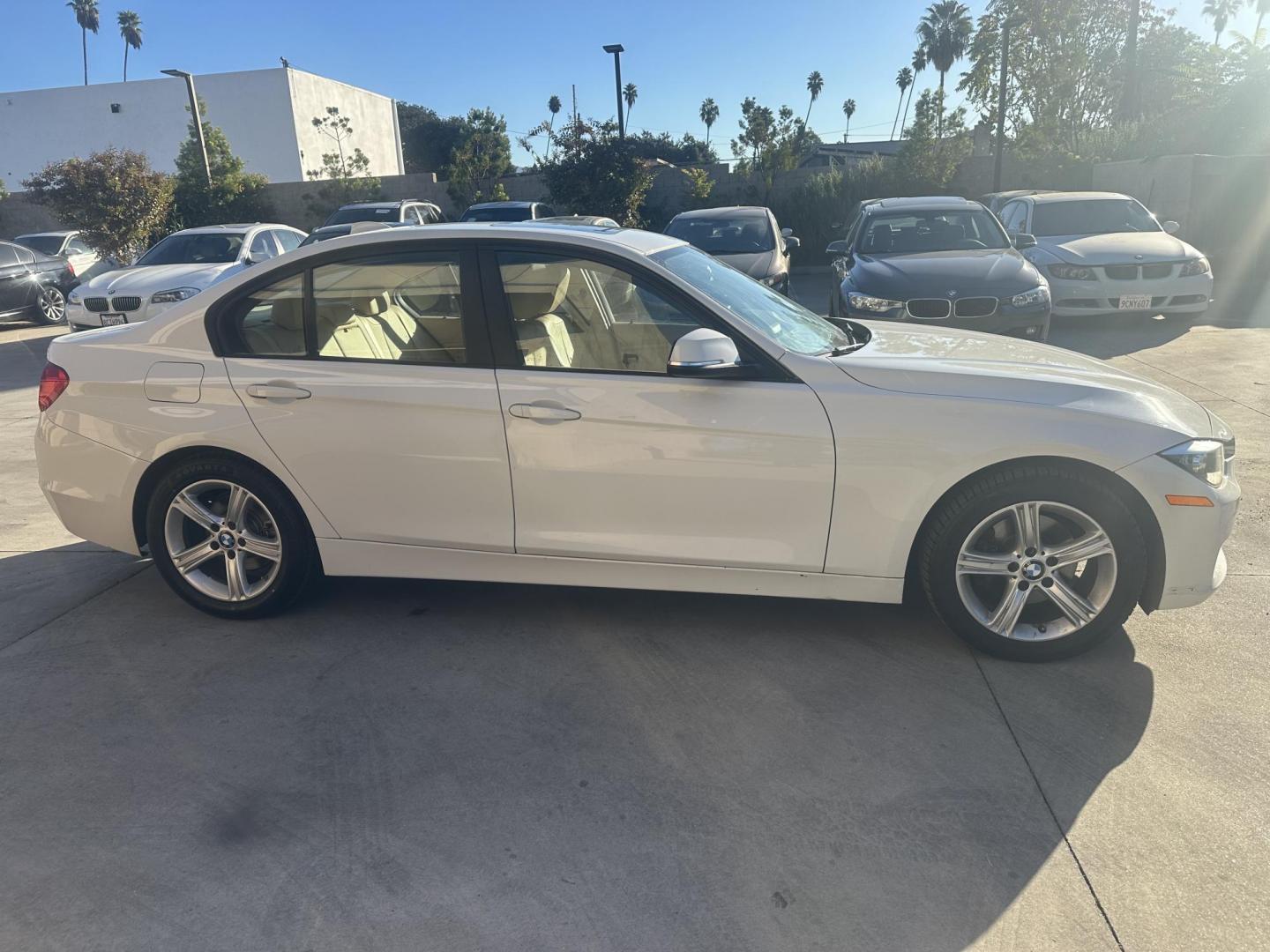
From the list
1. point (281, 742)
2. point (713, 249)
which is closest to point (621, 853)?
point (281, 742)

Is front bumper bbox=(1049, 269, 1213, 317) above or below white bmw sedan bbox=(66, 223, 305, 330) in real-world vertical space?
below

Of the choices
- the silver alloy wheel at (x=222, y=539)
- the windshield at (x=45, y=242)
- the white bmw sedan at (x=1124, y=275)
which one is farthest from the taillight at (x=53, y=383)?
the windshield at (x=45, y=242)

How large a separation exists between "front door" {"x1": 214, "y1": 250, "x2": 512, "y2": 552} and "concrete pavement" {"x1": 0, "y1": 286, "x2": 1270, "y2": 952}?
→ 57cm

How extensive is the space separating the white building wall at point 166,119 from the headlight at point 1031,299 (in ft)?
142

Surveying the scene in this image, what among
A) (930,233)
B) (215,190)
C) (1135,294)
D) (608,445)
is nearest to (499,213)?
(930,233)

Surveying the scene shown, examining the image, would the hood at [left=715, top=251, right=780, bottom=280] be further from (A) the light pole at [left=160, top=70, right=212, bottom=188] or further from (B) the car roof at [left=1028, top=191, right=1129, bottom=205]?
(A) the light pole at [left=160, top=70, right=212, bottom=188]

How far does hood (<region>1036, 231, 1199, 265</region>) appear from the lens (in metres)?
10.6

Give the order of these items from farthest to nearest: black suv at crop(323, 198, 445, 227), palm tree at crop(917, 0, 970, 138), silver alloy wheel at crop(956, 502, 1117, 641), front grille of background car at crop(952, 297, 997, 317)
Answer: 1. palm tree at crop(917, 0, 970, 138)
2. black suv at crop(323, 198, 445, 227)
3. front grille of background car at crop(952, 297, 997, 317)
4. silver alloy wheel at crop(956, 502, 1117, 641)

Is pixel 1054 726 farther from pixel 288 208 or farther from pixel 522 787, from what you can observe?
pixel 288 208

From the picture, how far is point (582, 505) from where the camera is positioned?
3678mm

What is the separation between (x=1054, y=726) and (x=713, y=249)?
9.16 meters

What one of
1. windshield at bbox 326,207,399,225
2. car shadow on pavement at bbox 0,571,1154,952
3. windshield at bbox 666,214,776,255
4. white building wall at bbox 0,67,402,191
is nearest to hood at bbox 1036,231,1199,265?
windshield at bbox 666,214,776,255

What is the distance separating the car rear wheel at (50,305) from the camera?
1667 centimetres

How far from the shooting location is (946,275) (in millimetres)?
8578
